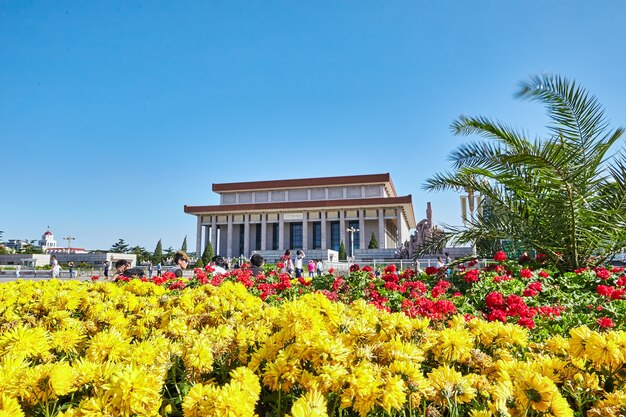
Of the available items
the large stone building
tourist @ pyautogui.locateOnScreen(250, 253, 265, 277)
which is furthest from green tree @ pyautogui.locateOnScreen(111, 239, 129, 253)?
tourist @ pyautogui.locateOnScreen(250, 253, 265, 277)

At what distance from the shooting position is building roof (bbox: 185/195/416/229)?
4062cm

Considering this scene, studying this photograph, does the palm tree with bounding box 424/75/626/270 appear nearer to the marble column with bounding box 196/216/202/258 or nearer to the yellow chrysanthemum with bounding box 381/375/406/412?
the yellow chrysanthemum with bounding box 381/375/406/412

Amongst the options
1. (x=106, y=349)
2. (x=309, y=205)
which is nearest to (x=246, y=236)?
(x=309, y=205)

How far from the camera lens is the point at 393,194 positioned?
5041 centimetres

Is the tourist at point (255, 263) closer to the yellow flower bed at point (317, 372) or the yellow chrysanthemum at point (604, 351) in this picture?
the yellow flower bed at point (317, 372)

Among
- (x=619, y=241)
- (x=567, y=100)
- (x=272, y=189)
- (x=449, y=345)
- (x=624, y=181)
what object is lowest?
(x=449, y=345)

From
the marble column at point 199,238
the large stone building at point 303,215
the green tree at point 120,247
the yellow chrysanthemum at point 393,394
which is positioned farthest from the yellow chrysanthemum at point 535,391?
the green tree at point 120,247

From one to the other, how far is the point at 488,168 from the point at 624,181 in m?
1.88

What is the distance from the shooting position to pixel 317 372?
133cm

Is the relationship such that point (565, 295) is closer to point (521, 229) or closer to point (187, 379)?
point (521, 229)

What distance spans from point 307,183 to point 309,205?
3200mm

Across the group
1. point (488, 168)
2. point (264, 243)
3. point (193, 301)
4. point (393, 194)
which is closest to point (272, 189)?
point (264, 243)

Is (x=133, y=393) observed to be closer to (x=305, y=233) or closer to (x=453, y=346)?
(x=453, y=346)

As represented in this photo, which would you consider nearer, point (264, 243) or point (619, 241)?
point (619, 241)
